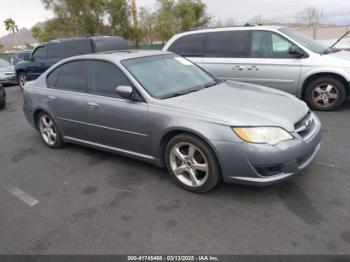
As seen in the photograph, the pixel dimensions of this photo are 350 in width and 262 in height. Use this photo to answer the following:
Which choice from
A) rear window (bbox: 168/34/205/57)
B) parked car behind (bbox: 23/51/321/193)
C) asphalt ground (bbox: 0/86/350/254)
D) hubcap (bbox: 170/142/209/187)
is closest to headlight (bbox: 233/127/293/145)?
parked car behind (bbox: 23/51/321/193)

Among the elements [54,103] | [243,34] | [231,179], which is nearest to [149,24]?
[243,34]

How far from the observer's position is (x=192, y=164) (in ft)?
11.3

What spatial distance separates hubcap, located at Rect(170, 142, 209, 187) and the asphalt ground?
0.16 m

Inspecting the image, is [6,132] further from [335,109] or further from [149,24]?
[149,24]

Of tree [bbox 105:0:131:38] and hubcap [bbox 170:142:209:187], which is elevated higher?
tree [bbox 105:0:131:38]

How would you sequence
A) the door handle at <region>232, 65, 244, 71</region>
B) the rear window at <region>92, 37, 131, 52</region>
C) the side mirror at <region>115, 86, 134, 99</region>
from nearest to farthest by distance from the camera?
the side mirror at <region>115, 86, 134, 99</region>, the door handle at <region>232, 65, 244, 71</region>, the rear window at <region>92, 37, 131, 52</region>

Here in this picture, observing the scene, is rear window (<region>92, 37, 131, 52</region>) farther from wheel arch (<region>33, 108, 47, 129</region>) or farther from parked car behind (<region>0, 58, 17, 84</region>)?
parked car behind (<region>0, 58, 17, 84</region>)

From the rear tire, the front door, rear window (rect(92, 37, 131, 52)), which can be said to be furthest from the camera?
rear window (rect(92, 37, 131, 52))

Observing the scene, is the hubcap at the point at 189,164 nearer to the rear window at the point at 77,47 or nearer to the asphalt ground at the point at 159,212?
the asphalt ground at the point at 159,212

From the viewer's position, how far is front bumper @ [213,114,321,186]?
9.93 feet

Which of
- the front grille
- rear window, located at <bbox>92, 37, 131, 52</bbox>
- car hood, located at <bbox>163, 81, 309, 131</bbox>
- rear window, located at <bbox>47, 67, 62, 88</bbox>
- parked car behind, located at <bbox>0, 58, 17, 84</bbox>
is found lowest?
parked car behind, located at <bbox>0, 58, 17, 84</bbox>

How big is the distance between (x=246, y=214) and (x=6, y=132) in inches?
213

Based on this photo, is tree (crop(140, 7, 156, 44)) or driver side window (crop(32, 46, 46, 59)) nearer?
driver side window (crop(32, 46, 46, 59))

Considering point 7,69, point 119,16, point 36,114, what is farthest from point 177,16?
point 36,114
